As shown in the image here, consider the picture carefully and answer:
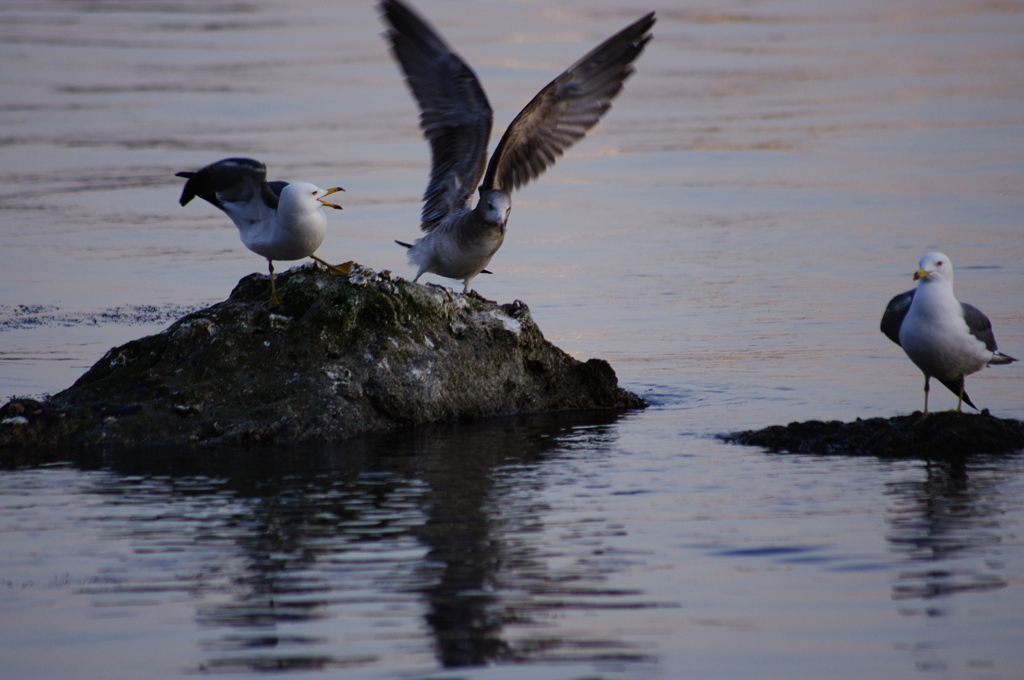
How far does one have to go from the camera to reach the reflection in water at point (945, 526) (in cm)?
500

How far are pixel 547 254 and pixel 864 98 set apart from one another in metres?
10.0

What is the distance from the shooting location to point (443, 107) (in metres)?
10.1

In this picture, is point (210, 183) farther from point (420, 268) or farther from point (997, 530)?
point (997, 530)

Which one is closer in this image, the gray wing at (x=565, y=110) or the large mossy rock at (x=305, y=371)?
the large mossy rock at (x=305, y=371)

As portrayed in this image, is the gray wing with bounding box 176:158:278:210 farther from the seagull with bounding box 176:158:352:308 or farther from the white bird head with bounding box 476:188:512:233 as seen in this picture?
the white bird head with bounding box 476:188:512:233

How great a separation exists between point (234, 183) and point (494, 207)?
6.94ft

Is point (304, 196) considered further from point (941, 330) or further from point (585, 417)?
point (941, 330)

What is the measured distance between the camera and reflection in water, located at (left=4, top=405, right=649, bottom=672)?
454 centimetres

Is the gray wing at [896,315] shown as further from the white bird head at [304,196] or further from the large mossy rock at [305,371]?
the white bird head at [304,196]

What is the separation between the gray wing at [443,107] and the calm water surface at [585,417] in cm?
148

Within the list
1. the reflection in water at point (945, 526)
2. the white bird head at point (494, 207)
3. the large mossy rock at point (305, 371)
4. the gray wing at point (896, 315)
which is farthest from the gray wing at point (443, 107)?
the reflection in water at point (945, 526)

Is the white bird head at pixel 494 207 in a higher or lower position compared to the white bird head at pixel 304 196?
higher

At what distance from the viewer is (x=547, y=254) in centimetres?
1367

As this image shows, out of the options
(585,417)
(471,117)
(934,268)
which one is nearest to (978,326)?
(934,268)
